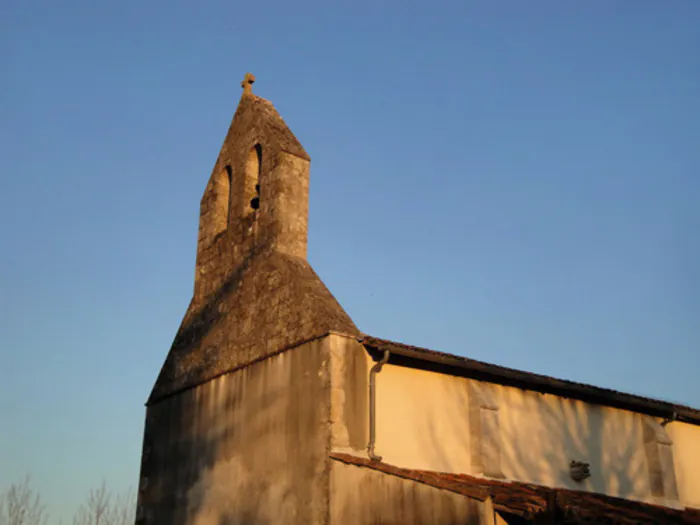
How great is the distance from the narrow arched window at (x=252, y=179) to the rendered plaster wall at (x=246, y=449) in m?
3.85

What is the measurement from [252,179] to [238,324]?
11.6 ft

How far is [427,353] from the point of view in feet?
49.6

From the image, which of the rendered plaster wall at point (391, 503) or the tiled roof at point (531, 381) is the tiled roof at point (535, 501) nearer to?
the rendered plaster wall at point (391, 503)

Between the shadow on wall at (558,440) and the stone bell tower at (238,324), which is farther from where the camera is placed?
the shadow on wall at (558,440)

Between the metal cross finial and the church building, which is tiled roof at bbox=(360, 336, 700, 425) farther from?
the metal cross finial

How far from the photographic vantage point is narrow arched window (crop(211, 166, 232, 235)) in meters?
19.7

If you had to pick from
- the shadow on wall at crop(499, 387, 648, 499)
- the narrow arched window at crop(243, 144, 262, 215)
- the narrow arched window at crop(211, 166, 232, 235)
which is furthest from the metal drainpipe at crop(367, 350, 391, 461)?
the narrow arched window at crop(211, 166, 232, 235)

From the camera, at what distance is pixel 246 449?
15711mm

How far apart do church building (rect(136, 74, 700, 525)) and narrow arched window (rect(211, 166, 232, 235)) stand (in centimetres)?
4

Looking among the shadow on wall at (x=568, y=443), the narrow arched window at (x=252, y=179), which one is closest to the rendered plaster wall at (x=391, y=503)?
the shadow on wall at (x=568, y=443)

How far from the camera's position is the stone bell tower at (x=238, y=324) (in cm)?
1559

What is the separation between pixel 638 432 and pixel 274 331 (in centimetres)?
863

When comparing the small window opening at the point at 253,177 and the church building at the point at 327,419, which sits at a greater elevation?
the small window opening at the point at 253,177

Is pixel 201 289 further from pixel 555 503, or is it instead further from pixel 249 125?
pixel 555 503
